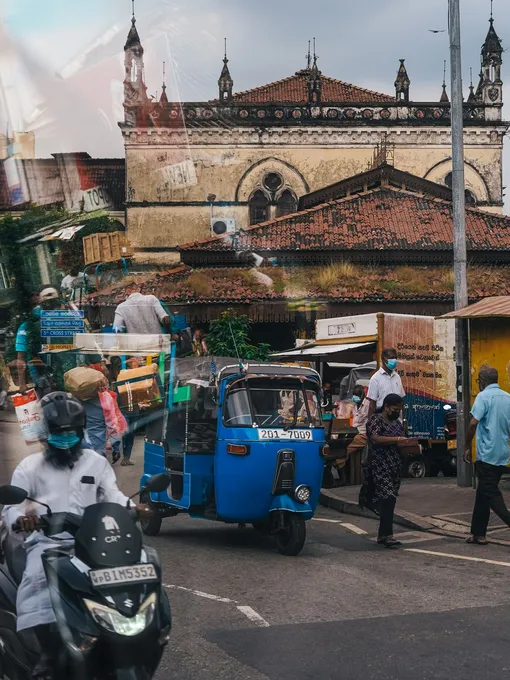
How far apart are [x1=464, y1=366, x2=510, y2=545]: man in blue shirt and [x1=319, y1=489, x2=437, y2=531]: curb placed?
1460 mm

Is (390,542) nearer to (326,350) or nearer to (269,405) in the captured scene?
(269,405)

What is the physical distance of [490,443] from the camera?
11445mm

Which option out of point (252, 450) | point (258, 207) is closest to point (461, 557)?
point (252, 450)

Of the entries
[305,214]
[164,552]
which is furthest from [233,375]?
[305,214]

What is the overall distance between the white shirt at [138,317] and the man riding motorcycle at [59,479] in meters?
5.51

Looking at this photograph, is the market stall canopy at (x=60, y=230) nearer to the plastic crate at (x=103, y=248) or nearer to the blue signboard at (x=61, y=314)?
the blue signboard at (x=61, y=314)

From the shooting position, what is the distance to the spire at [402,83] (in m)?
54.2

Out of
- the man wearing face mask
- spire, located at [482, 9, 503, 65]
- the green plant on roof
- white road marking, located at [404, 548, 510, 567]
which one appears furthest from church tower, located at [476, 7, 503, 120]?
white road marking, located at [404, 548, 510, 567]

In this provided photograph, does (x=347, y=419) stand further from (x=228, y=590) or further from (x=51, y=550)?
(x=51, y=550)

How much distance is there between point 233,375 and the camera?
11164 mm

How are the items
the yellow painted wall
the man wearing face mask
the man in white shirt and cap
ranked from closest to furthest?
the man in white shirt and cap < the man wearing face mask < the yellow painted wall

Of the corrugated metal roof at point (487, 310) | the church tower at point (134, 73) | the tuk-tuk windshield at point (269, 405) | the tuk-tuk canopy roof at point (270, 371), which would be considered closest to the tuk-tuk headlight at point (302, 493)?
the tuk-tuk windshield at point (269, 405)

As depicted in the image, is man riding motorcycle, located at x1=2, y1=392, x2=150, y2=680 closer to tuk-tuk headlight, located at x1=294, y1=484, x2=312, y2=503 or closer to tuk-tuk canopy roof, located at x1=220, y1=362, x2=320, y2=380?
tuk-tuk headlight, located at x1=294, y1=484, x2=312, y2=503

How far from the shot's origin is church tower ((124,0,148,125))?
8.02 meters
